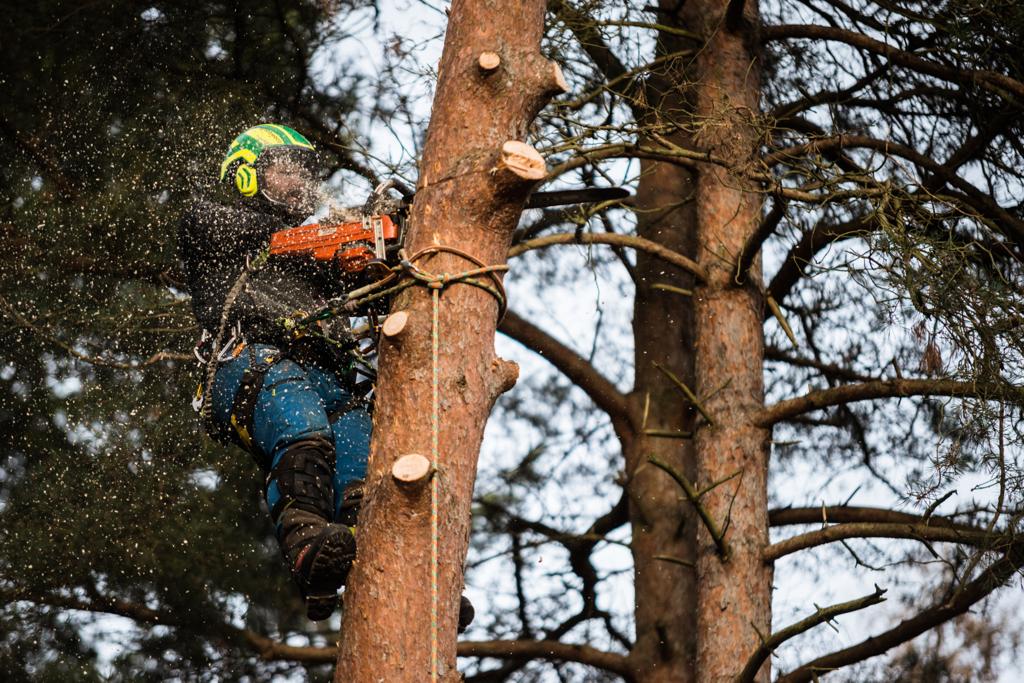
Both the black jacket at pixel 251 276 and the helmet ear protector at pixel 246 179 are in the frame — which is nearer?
the black jacket at pixel 251 276

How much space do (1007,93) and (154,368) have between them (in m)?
4.08

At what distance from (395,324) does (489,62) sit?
725 millimetres

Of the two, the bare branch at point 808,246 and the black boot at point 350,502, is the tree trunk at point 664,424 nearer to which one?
the bare branch at point 808,246

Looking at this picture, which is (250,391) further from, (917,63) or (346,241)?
(917,63)

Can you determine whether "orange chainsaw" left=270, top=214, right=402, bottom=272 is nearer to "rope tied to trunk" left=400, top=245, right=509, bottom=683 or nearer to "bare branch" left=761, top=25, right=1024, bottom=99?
"rope tied to trunk" left=400, top=245, right=509, bottom=683

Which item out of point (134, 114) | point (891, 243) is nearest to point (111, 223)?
point (134, 114)

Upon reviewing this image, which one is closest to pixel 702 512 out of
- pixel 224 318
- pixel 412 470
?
pixel 224 318

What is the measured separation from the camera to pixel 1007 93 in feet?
16.5

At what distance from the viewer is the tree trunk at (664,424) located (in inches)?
232

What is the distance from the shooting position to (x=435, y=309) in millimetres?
2852

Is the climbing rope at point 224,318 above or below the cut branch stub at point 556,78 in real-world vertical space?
below

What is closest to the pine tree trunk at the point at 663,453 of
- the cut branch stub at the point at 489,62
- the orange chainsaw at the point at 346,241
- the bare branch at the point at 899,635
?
the bare branch at the point at 899,635

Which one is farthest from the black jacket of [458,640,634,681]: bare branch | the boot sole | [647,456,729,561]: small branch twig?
[458,640,634,681]: bare branch

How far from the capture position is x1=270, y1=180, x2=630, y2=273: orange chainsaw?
3.28 meters
